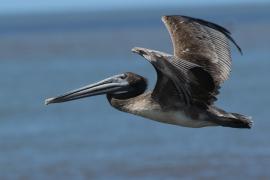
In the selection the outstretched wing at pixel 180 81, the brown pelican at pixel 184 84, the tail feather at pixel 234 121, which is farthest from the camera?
the tail feather at pixel 234 121

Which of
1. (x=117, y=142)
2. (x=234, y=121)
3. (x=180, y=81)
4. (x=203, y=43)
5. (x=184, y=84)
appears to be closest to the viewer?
(x=180, y=81)

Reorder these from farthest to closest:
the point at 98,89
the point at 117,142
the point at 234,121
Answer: the point at 117,142
the point at 98,89
the point at 234,121

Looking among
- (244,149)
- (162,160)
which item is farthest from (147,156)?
(244,149)

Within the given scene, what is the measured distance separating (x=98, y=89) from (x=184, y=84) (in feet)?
4.82

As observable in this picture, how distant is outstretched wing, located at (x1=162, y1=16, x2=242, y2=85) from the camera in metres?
12.2

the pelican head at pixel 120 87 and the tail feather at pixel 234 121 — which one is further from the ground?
the pelican head at pixel 120 87

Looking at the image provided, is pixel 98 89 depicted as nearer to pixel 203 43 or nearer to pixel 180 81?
pixel 203 43

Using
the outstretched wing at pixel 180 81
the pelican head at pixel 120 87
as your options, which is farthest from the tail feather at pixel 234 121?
the pelican head at pixel 120 87

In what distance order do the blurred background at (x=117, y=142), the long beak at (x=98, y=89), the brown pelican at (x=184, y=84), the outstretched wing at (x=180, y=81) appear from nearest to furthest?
the outstretched wing at (x=180, y=81) → the brown pelican at (x=184, y=84) → the long beak at (x=98, y=89) → the blurred background at (x=117, y=142)

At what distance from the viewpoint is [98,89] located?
12.1m

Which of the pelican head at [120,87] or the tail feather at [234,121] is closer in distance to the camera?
the tail feather at [234,121]

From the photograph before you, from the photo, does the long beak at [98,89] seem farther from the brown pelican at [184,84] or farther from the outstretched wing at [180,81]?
the outstretched wing at [180,81]

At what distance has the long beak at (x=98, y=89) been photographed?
12055mm

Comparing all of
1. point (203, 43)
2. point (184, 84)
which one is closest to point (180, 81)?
point (184, 84)
